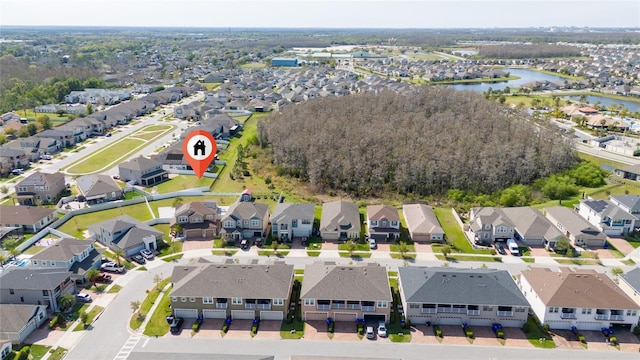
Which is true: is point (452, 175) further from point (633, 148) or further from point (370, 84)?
point (370, 84)

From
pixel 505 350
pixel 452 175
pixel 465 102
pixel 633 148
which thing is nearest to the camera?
pixel 505 350

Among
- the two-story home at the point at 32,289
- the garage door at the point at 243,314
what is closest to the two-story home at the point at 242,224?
the garage door at the point at 243,314

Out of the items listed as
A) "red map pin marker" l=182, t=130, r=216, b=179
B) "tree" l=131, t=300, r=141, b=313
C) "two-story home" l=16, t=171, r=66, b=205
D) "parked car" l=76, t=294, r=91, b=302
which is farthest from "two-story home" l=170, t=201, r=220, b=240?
"two-story home" l=16, t=171, r=66, b=205

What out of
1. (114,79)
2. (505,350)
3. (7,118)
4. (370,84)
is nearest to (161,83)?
(114,79)

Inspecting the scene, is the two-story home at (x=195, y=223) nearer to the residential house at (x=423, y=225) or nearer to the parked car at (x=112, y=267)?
the parked car at (x=112, y=267)

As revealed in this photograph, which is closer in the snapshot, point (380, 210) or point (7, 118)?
point (380, 210)

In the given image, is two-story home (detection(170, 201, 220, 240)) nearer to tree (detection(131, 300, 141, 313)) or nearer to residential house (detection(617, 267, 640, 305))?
tree (detection(131, 300, 141, 313))

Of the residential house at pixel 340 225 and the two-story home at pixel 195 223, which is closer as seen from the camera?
the residential house at pixel 340 225
